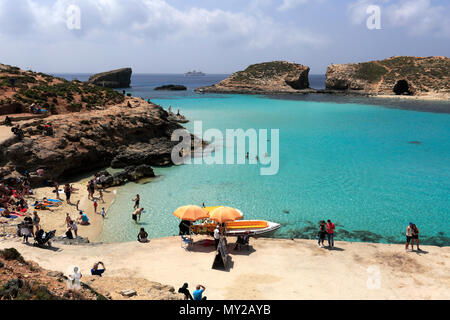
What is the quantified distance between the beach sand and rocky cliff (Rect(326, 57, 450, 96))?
302ft

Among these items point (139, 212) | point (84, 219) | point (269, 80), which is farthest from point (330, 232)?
point (269, 80)

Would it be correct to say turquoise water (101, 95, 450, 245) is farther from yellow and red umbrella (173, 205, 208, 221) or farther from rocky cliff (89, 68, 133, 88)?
rocky cliff (89, 68, 133, 88)

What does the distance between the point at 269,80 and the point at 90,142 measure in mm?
100786

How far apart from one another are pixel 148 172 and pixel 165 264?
45.0ft

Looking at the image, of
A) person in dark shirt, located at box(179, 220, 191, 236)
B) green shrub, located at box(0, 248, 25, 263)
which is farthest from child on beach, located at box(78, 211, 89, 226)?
green shrub, located at box(0, 248, 25, 263)

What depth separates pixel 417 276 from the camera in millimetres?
12250

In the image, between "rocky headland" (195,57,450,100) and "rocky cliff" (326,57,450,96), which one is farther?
"rocky headland" (195,57,450,100)

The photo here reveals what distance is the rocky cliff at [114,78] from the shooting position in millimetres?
124106

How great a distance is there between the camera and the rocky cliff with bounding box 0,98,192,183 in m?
23.7

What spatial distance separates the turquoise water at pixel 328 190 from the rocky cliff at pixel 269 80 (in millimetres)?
77253
